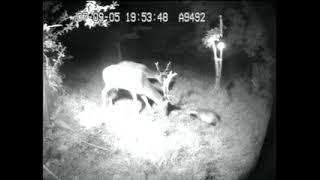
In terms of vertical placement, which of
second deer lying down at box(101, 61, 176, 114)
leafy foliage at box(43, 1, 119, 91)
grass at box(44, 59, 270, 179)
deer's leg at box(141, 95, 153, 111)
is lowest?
grass at box(44, 59, 270, 179)

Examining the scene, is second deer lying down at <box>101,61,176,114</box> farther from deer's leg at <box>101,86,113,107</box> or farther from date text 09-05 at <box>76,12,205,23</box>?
date text 09-05 at <box>76,12,205,23</box>

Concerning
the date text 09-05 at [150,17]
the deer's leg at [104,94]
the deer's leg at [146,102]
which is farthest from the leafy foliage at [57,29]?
the deer's leg at [146,102]

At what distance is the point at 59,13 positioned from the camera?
3090 millimetres

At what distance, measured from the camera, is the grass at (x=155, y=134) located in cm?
305

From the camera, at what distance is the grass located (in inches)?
120

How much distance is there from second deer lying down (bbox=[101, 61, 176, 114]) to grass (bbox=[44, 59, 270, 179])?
6 cm

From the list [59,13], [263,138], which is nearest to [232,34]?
[263,138]

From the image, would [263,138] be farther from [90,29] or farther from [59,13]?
[59,13]

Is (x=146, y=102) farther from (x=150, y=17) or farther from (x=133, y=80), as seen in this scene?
(x=150, y=17)

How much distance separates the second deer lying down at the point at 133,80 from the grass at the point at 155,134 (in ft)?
0.19

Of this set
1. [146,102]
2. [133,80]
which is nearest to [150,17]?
[133,80]

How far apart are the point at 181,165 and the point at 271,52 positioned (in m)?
0.90

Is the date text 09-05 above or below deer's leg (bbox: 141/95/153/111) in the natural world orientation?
above

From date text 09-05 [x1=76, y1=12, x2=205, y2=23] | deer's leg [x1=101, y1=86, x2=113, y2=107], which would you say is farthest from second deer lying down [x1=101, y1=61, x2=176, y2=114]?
date text 09-05 [x1=76, y1=12, x2=205, y2=23]
